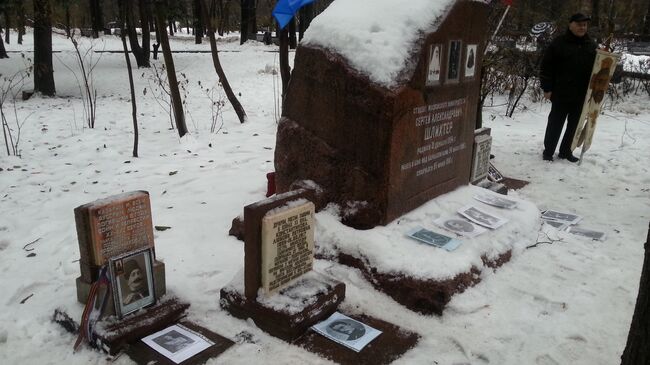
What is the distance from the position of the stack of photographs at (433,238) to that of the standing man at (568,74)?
3553 millimetres

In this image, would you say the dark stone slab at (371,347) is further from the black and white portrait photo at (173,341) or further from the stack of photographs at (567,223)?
the stack of photographs at (567,223)

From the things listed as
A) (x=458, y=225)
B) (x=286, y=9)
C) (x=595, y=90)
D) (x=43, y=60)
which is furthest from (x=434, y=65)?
(x=43, y=60)

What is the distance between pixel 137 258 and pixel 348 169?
1.54 m

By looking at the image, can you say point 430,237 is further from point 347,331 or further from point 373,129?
point 347,331

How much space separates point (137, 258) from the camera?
2656 mm

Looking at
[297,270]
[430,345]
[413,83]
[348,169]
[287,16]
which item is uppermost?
[287,16]

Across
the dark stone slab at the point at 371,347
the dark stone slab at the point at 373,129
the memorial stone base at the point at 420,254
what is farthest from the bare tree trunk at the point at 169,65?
the dark stone slab at the point at 371,347

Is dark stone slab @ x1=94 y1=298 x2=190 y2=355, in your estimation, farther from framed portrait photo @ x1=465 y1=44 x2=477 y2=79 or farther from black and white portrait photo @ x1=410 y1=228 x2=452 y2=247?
framed portrait photo @ x1=465 y1=44 x2=477 y2=79

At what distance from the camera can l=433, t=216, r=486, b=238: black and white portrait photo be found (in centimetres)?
356

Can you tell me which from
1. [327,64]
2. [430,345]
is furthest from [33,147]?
[430,345]

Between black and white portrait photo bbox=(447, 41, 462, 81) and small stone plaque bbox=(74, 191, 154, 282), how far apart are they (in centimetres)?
238

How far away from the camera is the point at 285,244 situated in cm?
272

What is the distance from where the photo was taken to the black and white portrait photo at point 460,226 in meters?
3.56

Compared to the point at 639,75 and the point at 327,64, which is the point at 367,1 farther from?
the point at 639,75
